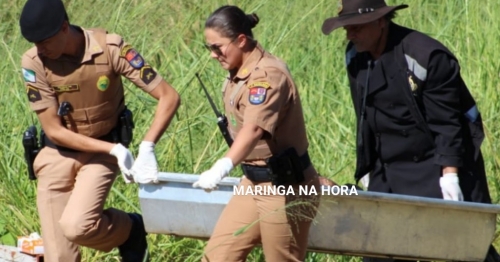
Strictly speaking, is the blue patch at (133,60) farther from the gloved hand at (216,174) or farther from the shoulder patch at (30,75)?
the gloved hand at (216,174)

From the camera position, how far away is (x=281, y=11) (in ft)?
27.8

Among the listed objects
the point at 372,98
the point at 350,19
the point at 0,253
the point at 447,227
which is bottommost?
the point at 0,253

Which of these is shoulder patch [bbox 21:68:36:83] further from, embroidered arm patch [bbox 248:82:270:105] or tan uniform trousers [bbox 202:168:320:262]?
embroidered arm patch [bbox 248:82:270:105]

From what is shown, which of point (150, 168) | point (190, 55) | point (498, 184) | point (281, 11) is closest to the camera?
point (150, 168)

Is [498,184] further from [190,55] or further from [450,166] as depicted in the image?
[190,55]

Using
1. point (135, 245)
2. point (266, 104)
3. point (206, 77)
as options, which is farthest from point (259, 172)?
point (206, 77)

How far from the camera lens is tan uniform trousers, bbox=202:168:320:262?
459 centimetres

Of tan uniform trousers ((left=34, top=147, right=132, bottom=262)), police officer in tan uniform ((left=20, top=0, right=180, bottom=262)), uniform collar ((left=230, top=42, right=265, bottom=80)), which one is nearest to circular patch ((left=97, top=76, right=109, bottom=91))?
police officer in tan uniform ((left=20, top=0, right=180, bottom=262))

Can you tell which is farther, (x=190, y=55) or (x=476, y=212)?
(x=190, y=55)

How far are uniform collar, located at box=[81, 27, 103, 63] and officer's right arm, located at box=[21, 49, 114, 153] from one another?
0.71 feet

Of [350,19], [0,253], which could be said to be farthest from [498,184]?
[0,253]

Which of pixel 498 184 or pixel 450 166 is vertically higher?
pixel 450 166

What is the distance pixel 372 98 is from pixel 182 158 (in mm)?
1615

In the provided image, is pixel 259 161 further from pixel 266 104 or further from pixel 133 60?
pixel 133 60
